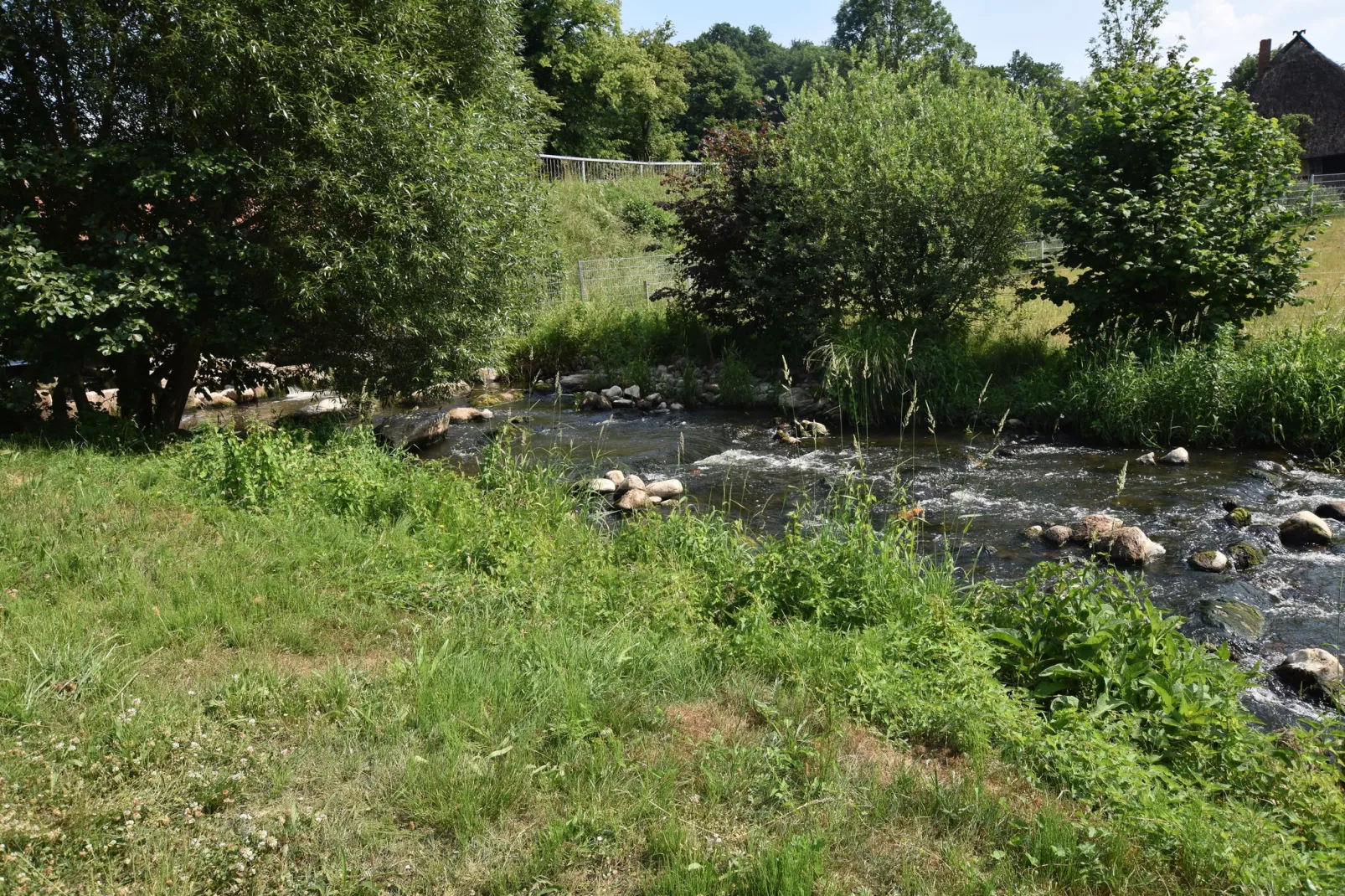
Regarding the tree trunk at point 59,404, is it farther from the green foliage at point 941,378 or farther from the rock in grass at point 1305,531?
the rock in grass at point 1305,531

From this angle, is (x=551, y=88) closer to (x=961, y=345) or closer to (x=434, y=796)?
(x=961, y=345)

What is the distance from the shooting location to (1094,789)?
12.0ft

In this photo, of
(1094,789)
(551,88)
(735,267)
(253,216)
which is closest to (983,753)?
(1094,789)

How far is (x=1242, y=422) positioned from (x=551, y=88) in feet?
116

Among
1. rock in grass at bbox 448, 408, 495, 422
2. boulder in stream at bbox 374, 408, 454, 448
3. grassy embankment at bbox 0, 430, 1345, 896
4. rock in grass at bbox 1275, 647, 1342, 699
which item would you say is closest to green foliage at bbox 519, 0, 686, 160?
rock in grass at bbox 448, 408, 495, 422

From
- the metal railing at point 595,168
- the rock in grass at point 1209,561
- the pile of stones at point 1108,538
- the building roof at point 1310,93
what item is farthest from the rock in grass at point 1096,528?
the building roof at point 1310,93

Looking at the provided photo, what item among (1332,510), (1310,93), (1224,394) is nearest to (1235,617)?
(1332,510)

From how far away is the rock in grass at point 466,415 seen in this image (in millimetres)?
14883

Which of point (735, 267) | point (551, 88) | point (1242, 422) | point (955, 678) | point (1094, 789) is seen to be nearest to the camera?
point (1094, 789)

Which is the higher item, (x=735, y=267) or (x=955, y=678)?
(x=735, y=267)

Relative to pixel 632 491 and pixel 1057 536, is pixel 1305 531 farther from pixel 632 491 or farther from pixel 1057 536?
pixel 632 491

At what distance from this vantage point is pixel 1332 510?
859 cm

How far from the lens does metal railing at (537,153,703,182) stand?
32344 mm

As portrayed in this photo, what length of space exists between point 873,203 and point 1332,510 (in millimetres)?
8192
